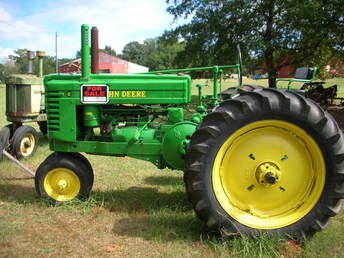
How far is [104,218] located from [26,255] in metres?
0.93

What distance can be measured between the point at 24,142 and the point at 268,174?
185 inches

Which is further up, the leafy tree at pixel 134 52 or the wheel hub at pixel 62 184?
the leafy tree at pixel 134 52

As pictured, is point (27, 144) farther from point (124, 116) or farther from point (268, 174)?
point (268, 174)

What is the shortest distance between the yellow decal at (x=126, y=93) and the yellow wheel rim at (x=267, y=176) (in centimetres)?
127

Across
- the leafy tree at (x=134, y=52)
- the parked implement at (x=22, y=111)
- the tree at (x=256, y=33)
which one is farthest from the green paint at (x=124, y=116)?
the leafy tree at (x=134, y=52)

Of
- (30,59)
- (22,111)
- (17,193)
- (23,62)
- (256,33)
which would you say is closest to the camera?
(17,193)

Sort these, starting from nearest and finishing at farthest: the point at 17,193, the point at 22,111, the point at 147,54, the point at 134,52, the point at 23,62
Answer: the point at 17,193, the point at 22,111, the point at 23,62, the point at 147,54, the point at 134,52

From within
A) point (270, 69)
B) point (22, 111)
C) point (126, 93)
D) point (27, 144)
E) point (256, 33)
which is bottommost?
point (27, 144)

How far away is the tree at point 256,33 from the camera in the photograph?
1517 cm

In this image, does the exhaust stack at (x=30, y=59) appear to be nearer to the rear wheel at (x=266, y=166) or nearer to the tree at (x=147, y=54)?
the rear wheel at (x=266, y=166)

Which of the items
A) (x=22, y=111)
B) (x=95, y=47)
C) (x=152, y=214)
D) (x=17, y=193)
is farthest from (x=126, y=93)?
(x=22, y=111)

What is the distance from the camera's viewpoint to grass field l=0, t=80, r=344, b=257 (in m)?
3.27

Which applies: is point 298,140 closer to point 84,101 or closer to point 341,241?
point 341,241

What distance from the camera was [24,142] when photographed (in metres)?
6.85
